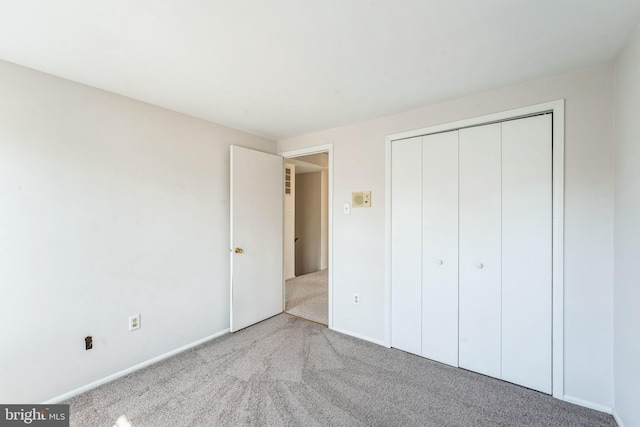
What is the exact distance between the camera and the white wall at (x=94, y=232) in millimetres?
1737

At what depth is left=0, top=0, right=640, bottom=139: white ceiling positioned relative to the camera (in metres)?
1.30

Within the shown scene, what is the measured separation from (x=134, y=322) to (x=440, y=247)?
272 cm

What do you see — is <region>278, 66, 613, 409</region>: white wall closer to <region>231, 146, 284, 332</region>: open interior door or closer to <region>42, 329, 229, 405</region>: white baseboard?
<region>231, 146, 284, 332</region>: open interior door

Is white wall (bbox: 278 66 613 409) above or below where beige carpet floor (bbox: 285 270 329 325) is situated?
above

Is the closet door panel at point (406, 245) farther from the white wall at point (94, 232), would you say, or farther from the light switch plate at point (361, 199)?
the white wall at point (94, 232)

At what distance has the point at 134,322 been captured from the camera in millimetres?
2273

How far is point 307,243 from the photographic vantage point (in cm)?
651

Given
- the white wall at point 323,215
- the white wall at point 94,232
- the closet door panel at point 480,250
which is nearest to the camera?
the white wall at point 94,232

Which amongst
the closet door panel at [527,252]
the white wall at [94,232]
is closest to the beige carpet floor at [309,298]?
the white wall at [94,232]

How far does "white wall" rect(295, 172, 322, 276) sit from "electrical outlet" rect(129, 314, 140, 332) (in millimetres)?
4234

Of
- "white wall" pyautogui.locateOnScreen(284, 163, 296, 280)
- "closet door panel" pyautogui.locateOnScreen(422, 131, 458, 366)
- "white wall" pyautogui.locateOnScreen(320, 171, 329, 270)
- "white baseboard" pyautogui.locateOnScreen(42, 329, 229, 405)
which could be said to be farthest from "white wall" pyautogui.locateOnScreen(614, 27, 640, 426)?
"white wall" pyautogui.locateOnScreen(320, 171, 329, 270)

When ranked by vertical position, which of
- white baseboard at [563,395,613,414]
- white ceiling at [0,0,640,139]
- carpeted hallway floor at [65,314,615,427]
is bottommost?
carpeted hallway floor at [65,314,615,427]

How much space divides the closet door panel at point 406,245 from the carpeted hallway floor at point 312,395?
0.81 feet

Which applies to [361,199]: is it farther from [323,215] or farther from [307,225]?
[307,225]
